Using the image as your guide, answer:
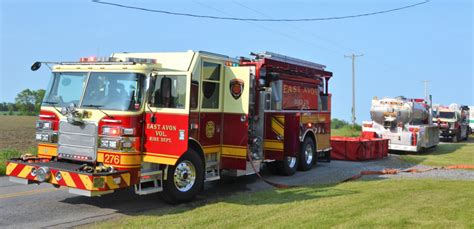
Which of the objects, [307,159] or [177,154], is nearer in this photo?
[177,154]

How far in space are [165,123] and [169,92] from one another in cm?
53

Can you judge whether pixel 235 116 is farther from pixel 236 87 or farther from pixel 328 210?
pixel 328 210

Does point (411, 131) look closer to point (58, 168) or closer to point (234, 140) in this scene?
point (234, 140)

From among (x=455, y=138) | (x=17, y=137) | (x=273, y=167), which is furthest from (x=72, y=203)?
(x=455, y=138)

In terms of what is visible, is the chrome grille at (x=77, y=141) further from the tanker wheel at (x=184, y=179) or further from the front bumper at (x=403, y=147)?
the front bumper at (x=403, y=147)

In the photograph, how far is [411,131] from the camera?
792 inches

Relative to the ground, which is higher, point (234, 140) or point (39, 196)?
point (234, 140)

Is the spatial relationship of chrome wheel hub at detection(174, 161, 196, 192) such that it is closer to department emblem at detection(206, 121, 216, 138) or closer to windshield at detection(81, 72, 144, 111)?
department emblem at detection(206, 121, 216, 138)

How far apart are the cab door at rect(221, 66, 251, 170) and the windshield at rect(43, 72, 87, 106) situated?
2845 millimetres

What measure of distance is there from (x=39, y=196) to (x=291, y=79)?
6684mm

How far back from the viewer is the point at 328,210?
736cm

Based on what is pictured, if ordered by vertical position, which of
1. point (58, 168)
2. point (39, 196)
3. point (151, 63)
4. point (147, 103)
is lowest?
point (39, 196)

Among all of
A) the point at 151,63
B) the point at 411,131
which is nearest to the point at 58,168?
the point at 151,63

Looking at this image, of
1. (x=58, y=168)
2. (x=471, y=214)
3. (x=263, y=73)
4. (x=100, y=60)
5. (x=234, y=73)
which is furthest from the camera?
Answer: (x=263, y=73)
